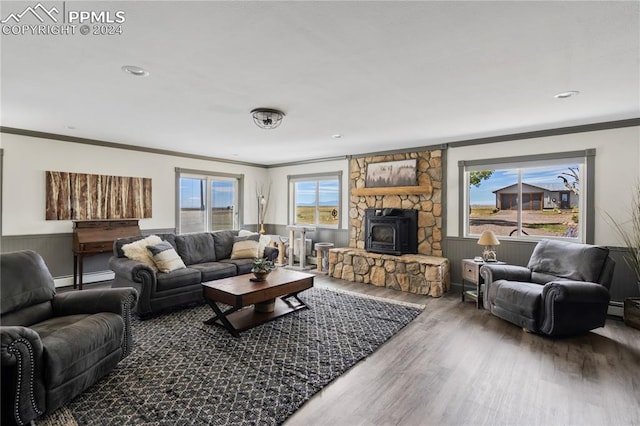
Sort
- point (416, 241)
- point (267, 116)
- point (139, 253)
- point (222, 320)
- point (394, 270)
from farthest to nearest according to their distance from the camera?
point (416, 241) → point (394, 270) → point (139, 253) → point (267, 116) → point (222, 320)

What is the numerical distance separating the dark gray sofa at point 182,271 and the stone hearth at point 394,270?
141 cm

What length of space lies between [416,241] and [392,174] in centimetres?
135

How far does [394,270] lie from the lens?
5.43 m

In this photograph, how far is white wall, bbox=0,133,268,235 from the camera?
4.73 meters

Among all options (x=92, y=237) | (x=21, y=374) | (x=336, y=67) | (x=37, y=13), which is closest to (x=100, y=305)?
(x=21, y=374)

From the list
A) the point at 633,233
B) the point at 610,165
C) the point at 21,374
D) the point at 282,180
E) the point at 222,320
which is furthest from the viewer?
the point at 282,180

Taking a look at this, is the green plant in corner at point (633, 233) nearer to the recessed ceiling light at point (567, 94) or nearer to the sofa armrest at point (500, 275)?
the sofa armrest at point (500, 275)

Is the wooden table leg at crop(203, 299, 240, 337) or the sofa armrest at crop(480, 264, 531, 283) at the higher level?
the sofa armrest at crop(480, 264, 531, 283)

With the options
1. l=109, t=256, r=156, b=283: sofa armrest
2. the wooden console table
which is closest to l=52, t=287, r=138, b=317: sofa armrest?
l=109, t=256, r=156, b=283: sofa armrest

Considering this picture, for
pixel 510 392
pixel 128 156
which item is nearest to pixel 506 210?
pixel 510 392

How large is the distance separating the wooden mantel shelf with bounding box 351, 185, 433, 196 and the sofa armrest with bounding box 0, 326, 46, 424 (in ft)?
17.2

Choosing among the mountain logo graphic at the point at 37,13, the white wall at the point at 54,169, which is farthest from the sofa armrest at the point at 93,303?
the white wall at the point at 54,169

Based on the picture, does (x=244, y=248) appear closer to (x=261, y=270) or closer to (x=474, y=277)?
(x=261, y=270)

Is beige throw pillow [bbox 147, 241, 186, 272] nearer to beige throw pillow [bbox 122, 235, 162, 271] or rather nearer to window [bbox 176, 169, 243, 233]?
beige throw pillow [bbox 122, 235, 162, 271]
